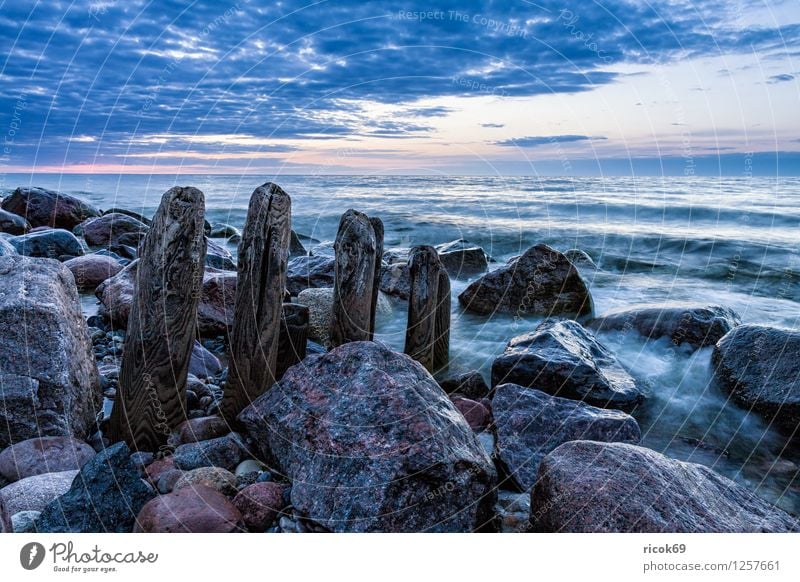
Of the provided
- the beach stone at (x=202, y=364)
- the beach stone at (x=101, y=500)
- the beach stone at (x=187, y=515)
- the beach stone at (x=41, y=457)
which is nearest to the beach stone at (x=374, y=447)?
the beach stone at (x=187, y=515)

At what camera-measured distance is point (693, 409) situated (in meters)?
6.96

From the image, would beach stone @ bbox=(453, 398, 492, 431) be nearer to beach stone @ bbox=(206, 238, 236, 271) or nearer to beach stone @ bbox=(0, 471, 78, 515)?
beach stone @ bbox=(0, 471, 78, 515)

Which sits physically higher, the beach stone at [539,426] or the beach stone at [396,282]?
the beach stone at [396,282]

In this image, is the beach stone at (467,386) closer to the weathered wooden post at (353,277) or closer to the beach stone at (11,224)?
the weathered wooden post at (353,277)

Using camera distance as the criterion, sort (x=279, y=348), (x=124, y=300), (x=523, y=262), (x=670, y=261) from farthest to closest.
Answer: (x=670, y=261) → (x=523, y=262) → (x=124, y=300) → (x=279, y=348)

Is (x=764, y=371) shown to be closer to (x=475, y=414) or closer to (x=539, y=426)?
(x=539, y=426)

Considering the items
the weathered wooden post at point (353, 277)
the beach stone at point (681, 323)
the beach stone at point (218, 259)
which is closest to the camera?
the weathered wooden post at point (353, 277)

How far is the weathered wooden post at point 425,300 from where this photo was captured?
6309 millimetres

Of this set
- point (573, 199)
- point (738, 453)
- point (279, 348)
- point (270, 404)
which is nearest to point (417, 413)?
point (270, 404)

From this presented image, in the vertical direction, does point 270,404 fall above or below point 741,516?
above

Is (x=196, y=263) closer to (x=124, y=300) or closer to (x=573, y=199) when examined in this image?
(x=124, y=300)

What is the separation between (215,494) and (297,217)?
23.2 metres

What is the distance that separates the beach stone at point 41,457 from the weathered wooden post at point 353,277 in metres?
2.34

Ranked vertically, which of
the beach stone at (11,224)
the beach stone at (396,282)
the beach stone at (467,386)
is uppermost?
the beach stone at (11,224)
